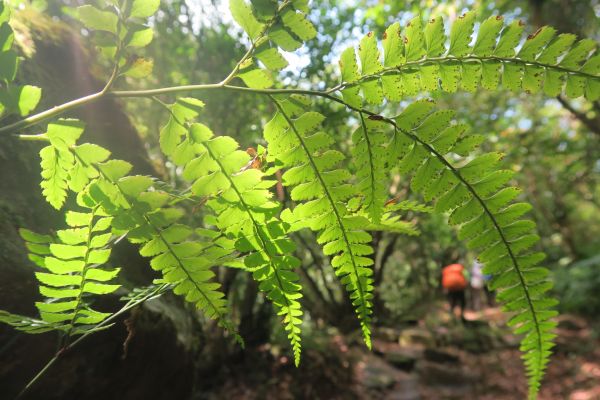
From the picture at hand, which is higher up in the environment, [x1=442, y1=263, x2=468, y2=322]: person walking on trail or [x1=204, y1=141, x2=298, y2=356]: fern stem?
[x1=442, y1=263, x2=468, y2=322]: person walking on trail

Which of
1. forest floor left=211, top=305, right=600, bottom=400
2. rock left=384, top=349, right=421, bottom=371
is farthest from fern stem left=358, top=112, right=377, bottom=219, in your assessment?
rock left=384, top=349, right=421, bottom=371

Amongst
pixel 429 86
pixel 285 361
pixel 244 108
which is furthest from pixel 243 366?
pixel 429 86

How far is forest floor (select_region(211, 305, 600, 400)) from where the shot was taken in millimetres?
4379

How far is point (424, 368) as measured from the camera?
6.82 metres

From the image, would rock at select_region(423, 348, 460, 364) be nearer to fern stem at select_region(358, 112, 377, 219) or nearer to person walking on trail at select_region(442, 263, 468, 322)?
person walking on trail at select_region(442, 263, 468, 322)

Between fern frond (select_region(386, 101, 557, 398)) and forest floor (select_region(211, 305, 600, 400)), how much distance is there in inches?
144

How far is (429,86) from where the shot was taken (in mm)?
810

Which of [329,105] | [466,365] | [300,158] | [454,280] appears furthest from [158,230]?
[454,280]

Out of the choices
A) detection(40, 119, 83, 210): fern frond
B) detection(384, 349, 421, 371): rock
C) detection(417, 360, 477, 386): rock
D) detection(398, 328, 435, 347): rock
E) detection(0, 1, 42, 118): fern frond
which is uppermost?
detection(0, 1, 42, 118): fern frond

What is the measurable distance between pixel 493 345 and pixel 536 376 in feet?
27.8

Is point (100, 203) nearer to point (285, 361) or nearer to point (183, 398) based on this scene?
point (183, 398)

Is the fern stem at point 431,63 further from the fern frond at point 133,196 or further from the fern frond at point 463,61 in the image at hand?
the fern frond at point 133,196

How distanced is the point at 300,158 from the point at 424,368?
23.8ft

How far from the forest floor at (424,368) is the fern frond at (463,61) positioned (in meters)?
3.87
